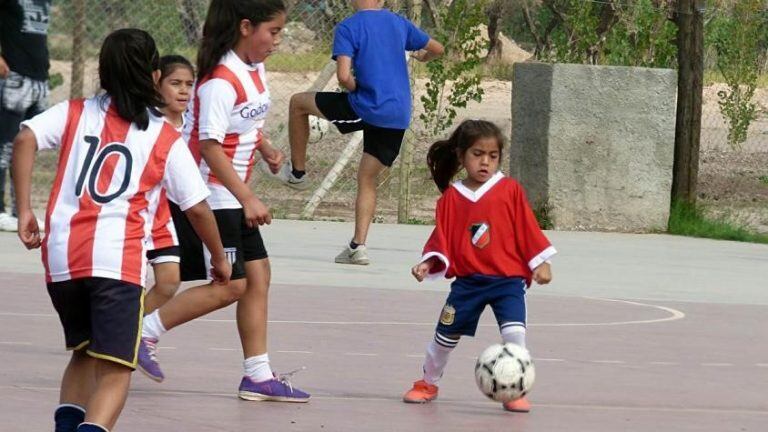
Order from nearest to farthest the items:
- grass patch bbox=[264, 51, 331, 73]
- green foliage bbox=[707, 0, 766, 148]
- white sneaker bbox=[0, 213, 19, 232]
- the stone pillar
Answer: white sneaker bbox=[0, 213, 19, 232] → the stone pillar → grass patch bbox=[264, 51, 331, 73] → green foliage bbox=[707, 0, 766, 148]

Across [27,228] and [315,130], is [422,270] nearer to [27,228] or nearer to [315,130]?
[27,228]

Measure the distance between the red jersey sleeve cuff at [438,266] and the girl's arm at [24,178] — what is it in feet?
6.54

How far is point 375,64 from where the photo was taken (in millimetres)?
10898

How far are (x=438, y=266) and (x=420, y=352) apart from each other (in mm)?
1265

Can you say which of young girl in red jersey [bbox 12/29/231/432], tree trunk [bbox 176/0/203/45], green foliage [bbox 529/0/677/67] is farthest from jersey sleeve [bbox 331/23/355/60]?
young girl in red jersey [bbox 12/29/231/432]

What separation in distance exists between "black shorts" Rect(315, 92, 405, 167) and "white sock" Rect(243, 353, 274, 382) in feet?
14.1

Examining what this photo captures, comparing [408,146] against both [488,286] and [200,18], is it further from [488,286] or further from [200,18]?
[488,286]

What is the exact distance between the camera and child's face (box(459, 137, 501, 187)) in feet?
22.8

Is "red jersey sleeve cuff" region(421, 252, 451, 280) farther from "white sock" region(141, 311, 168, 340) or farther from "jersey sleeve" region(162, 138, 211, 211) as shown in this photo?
"jersey sleeve" region(162, 138, 211, 211)

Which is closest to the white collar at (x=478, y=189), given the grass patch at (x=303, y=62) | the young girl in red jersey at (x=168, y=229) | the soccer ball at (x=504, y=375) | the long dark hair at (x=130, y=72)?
the soccer ball at (x=504, y=375)

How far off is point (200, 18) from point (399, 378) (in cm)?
971

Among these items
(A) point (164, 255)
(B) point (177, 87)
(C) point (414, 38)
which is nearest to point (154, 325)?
(A) point (164, 255)

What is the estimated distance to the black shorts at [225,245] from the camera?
672 cm

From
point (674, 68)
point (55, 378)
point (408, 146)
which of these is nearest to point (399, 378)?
point (55, 378)
